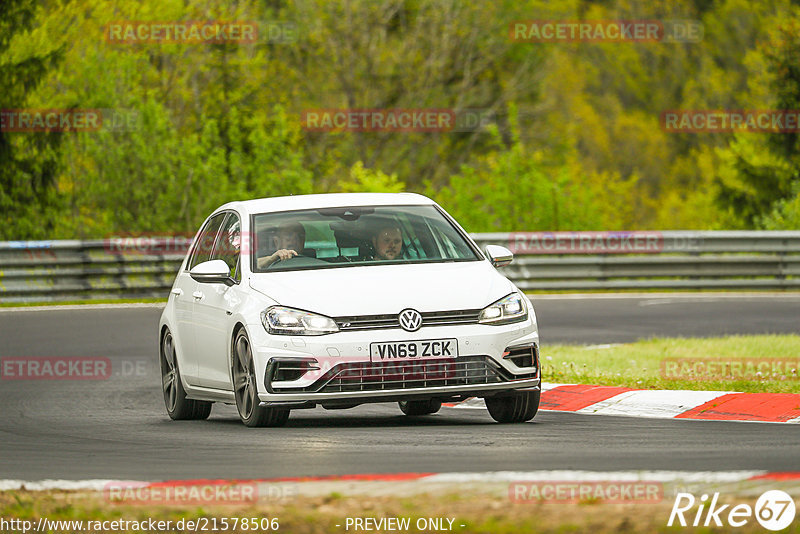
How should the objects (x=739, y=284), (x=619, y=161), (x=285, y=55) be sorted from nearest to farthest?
(x=739, y=284)
(x=285, y=55)
(x=619, y=161)

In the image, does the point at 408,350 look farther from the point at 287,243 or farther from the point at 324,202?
the point at 324,202

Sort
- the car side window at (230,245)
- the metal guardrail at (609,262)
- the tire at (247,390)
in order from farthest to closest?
the metal guardrail at (609,262), the car side window at (230,245), the tire at (247,390)

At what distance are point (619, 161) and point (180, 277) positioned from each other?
62.3 meters

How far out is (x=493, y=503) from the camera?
21.1ft

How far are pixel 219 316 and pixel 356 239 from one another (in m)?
1.06

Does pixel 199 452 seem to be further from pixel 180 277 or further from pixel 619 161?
pixel 619 161

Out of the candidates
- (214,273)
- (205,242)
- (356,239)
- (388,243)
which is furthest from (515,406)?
(205,242)

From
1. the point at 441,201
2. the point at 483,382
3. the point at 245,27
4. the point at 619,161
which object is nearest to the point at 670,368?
the point at 483,382

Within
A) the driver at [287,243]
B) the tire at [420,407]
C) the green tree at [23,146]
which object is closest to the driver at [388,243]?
the driver at [287,243]

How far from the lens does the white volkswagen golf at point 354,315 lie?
9.75 meters

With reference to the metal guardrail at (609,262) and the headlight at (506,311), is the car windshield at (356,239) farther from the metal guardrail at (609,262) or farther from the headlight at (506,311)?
the metal guardrail at (609,262)

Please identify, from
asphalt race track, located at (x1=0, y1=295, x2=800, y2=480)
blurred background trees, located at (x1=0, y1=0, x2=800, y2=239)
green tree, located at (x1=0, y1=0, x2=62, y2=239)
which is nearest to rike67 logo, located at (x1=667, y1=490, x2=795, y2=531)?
asphalt race track, located at (x1=0, y1=295, x2=800, y2=480)

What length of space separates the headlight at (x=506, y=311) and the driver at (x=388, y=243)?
97 centimetres

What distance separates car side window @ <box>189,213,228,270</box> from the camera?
39.4 ft
